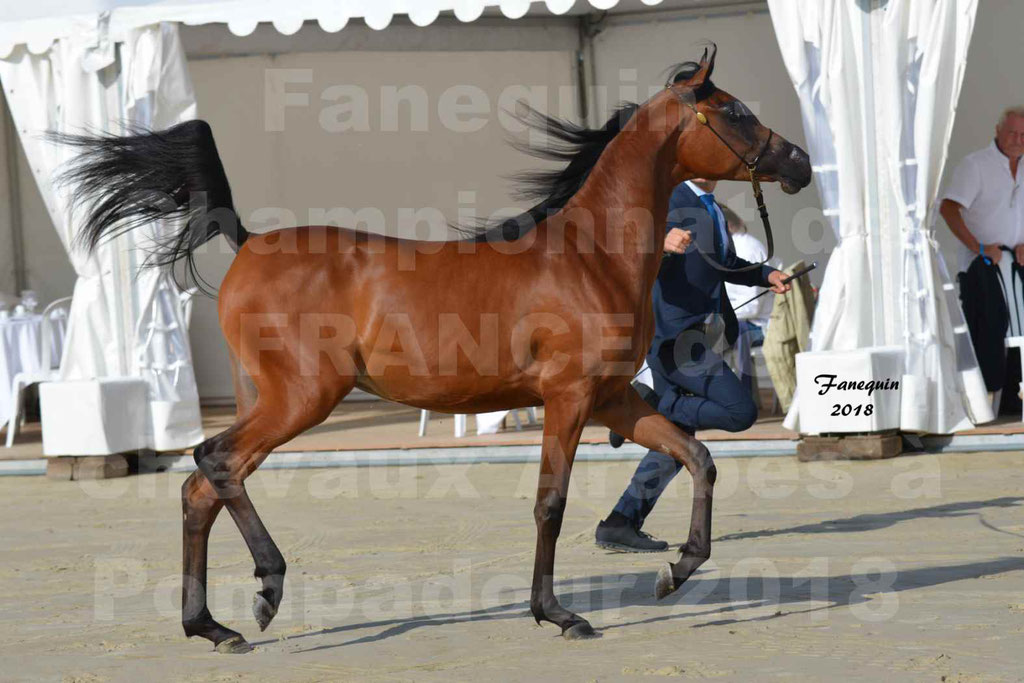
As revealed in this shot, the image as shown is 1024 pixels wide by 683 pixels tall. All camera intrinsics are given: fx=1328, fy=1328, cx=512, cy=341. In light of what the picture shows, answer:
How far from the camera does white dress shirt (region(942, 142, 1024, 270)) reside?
338 inches

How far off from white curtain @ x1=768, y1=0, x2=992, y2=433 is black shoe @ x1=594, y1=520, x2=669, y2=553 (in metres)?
2.51

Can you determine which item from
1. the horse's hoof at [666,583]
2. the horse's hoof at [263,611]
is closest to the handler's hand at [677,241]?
the horse's hoof at [666,583]

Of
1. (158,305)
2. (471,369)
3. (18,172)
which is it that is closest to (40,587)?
(471,369)

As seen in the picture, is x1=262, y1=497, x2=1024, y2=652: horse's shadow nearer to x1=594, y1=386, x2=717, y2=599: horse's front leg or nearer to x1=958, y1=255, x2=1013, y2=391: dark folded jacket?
x1=594, y1=386, x2=717, y2=599: horse's front leg

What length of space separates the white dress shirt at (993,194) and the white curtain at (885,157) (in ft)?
3.92

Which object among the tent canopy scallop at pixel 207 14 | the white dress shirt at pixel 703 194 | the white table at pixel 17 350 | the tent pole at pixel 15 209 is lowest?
the white table at pixel 17 350

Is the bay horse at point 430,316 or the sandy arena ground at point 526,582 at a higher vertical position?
the bay horse at point 430,316

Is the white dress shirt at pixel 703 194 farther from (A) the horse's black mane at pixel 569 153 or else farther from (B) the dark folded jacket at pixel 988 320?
(B) the dark folded jacket at pixel 988 320

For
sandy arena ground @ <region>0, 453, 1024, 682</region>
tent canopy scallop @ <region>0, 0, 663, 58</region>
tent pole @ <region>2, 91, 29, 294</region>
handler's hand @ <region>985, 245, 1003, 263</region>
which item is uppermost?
tent canopy scallop @ <region>0, 0, 663, 58</region>

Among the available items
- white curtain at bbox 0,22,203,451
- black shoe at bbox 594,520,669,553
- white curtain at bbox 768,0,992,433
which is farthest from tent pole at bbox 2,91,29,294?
black shoe at bbox 594,520,669,553

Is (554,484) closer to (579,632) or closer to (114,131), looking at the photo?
(579,632)

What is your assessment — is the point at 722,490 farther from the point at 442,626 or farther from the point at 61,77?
the point at 61,77

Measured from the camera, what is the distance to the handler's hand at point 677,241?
5.07m

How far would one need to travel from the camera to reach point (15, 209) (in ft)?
38.0
